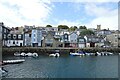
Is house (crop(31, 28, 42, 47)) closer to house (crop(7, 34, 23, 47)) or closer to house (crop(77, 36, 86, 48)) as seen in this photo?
house (crop(7, 34, 23, 47))

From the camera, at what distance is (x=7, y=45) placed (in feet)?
157

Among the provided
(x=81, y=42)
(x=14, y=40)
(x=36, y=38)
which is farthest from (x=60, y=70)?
(x=81, y=42)

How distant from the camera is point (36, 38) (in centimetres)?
4981

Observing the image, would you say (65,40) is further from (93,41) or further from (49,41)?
(93,41)

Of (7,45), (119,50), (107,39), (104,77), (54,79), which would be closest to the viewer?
(54,79)

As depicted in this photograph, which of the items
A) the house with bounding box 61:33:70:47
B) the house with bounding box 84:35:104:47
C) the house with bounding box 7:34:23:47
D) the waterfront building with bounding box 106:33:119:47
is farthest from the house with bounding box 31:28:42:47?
the waterfront building with bounding box 106:33:119:47

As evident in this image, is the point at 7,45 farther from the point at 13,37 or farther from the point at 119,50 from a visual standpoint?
the point at 119,50

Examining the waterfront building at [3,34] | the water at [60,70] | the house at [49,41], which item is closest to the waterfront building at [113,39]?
the house at [49,41]

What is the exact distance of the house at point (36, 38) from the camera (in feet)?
164

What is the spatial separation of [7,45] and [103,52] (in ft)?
59.4

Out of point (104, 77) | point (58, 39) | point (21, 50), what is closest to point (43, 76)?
point (104, 77)

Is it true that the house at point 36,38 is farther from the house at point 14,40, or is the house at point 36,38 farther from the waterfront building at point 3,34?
the waterfront building at point 3,34

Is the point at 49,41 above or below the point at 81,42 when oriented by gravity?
above

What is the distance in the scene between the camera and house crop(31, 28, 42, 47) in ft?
164
